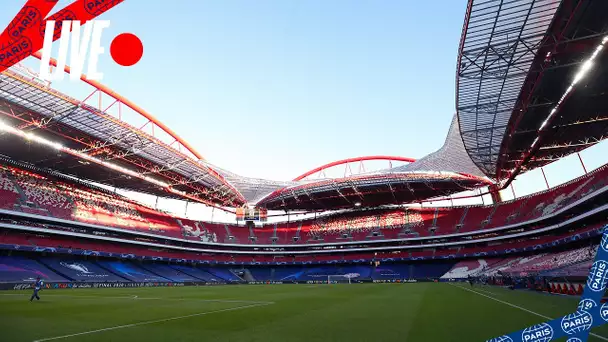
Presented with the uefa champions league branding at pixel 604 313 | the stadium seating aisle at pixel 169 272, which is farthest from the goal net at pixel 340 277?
the uefa champions league branding at pixel 604 313

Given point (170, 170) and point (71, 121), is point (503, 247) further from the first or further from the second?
point (71, 121)

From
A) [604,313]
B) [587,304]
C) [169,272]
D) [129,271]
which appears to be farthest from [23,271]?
[604,313]

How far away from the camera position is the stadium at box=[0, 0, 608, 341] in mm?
11984

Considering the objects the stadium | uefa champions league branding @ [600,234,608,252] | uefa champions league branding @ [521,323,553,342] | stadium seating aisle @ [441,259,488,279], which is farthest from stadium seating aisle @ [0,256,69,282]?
stadium seating aisle @ [441,259,488,279]

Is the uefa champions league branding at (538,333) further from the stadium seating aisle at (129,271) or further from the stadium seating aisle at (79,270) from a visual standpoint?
the stadium seating aisle at (129,271)

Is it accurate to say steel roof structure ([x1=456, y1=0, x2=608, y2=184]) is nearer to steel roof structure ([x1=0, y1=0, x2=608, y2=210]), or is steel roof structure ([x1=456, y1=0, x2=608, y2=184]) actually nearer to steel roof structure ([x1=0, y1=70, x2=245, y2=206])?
steel roof structure ([x1=0, y1=0, x2=608, y2=210])

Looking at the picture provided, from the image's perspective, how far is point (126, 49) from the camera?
6949 mm

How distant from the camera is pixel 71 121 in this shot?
31359 mm

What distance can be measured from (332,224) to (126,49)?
67632mm

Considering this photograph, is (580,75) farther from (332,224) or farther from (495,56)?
(332,224)

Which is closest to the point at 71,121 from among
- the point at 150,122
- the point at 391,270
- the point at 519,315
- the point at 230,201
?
the point at 150,122

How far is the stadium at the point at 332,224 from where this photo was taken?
12.0 m

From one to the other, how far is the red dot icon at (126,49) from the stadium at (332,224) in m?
6.71

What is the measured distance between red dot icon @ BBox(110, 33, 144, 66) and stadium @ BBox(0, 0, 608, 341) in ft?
22.0
